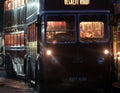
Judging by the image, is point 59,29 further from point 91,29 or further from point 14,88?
point 14,88

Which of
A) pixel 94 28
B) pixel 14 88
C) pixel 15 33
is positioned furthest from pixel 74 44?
pixel 15 33

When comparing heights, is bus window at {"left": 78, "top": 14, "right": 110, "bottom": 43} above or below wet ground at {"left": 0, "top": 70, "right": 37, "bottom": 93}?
above

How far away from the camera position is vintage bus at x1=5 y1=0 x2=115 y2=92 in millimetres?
17469

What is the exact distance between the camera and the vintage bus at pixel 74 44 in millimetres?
17469

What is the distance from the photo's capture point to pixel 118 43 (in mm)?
22781

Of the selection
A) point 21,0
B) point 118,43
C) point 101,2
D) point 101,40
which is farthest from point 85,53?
point 21,0

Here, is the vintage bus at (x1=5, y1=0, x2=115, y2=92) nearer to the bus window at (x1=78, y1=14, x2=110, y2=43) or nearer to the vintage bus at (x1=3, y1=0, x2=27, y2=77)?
the bus window at (x1=78, y1=14, x2=110, y2=43)

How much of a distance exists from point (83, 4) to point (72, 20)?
2.25 feet

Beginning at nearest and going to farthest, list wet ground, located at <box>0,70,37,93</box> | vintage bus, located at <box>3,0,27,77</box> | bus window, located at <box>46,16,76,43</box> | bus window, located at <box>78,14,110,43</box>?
bus window, located at <box>46,16,76,43</box>, bus window, located at <box>78,14,110,43</box>, wet ground, located at <box>0,70,37,93</box>, vintage bus, located at <box>3,0,27,77</box>

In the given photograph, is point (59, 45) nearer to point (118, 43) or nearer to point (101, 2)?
point (101, 2)

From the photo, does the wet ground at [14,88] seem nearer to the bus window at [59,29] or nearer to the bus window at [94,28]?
the bus window at [59,29]

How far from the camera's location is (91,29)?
17.6 metres

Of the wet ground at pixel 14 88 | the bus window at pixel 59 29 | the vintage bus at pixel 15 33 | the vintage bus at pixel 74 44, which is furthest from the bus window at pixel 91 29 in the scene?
the vintage bus at pixel 15 33

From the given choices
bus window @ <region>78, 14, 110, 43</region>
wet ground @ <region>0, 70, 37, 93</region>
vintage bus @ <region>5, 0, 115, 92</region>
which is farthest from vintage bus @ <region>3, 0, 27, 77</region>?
bus window @ <region>78, 14, 110, 43</region>
